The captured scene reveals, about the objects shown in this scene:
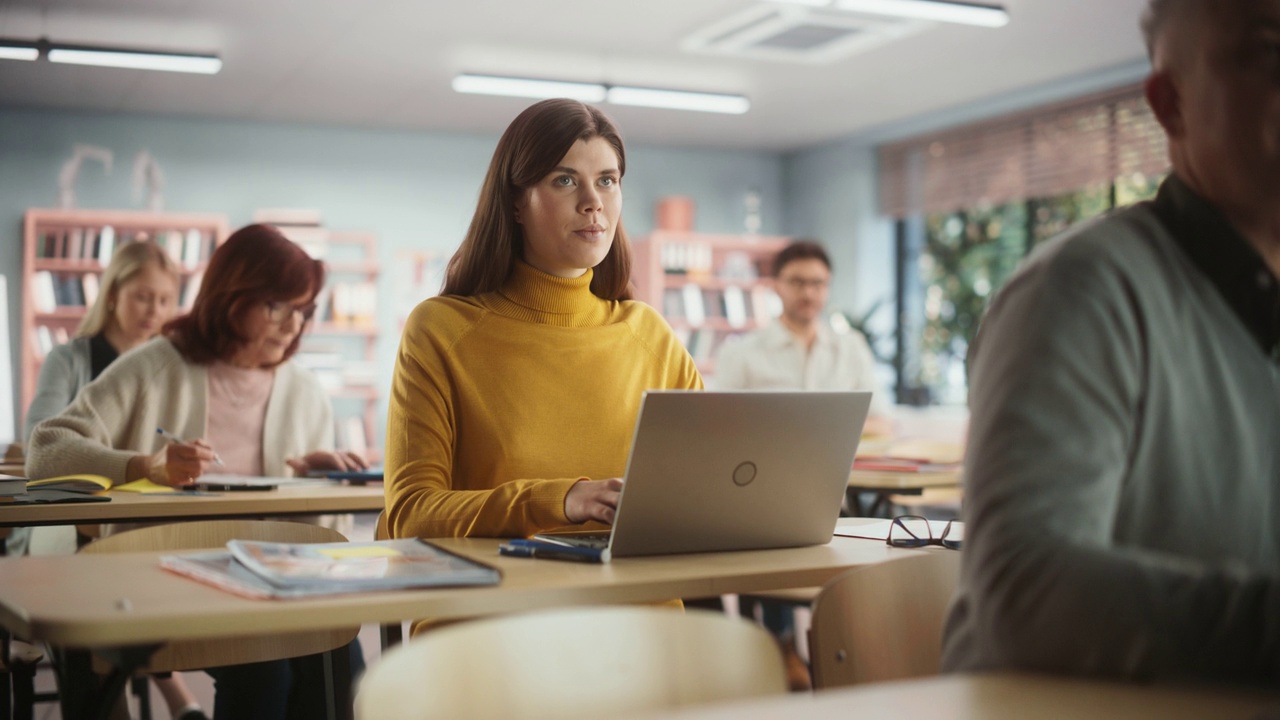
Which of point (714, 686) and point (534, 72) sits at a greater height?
point (534, 72)

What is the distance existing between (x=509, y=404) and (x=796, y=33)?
428cm

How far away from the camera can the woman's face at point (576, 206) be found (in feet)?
6.43

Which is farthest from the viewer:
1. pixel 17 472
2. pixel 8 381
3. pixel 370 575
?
pixel 8 381

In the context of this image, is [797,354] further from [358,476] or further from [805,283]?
[358,476]

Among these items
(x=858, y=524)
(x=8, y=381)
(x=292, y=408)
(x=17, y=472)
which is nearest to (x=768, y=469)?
(x=858, y=524)

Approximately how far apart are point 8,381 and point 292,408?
16.3 feet

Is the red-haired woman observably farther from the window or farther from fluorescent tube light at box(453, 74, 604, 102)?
the window

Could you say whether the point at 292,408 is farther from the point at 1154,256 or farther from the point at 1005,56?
the point at 1005,56

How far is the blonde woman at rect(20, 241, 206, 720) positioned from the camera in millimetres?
3709

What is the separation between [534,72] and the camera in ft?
21.6

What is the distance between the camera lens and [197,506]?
2.48m

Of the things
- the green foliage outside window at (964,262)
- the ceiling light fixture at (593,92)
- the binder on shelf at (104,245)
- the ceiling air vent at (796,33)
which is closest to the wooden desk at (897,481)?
the ceiling air vent at (796,33)

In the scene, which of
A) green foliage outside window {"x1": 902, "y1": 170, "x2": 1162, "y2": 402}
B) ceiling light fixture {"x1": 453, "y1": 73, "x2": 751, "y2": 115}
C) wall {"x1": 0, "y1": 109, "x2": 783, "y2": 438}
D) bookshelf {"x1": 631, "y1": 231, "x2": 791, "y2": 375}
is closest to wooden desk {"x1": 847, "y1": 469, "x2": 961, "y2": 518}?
ceiling light fixture {"x1": 453, "y1": 73, "x2": 751, "y2": 115}

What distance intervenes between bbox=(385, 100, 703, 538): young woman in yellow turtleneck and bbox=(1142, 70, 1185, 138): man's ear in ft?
3.00
